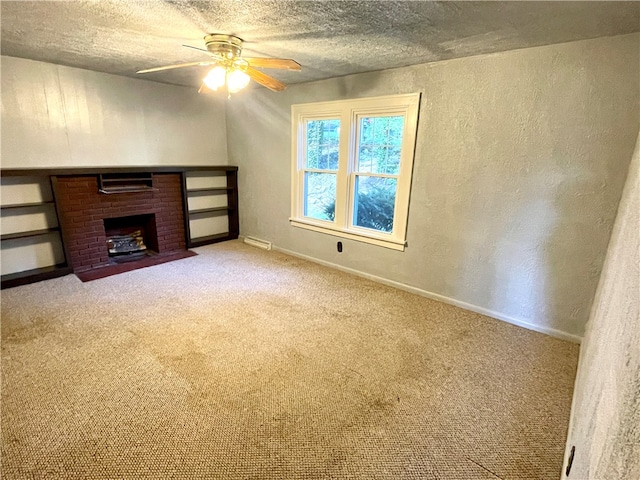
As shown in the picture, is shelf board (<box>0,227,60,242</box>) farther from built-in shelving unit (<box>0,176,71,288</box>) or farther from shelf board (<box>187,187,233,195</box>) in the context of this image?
shelf board (<box>187,187,233,195</box>)

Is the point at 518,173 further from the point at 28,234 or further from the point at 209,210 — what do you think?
the point at 28,234

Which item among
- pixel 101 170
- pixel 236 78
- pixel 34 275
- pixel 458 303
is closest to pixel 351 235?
pixel 458 303

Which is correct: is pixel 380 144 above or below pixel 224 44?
below

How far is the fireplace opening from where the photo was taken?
13.7 feet

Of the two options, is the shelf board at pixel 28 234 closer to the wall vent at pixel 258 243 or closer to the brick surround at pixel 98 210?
the brick surround at pixel 98 210

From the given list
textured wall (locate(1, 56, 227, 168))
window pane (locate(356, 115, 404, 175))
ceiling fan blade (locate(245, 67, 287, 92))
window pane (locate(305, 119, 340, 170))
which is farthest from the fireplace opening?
window pane (locate(356, 115, 404, 175))

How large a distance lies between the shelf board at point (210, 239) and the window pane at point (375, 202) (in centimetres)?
218

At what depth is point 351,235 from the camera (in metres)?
3.80

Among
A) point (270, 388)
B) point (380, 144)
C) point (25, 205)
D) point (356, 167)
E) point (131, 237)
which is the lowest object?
point (270, 388)

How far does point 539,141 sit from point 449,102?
79 cm

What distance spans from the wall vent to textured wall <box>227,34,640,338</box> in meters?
1.69

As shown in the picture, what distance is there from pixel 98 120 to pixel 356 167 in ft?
9.66

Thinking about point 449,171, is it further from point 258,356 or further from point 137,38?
point 137,38

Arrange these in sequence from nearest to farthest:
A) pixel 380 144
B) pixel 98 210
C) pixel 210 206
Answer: pixel 380 144
pixel 98 210
pixel 210 206
